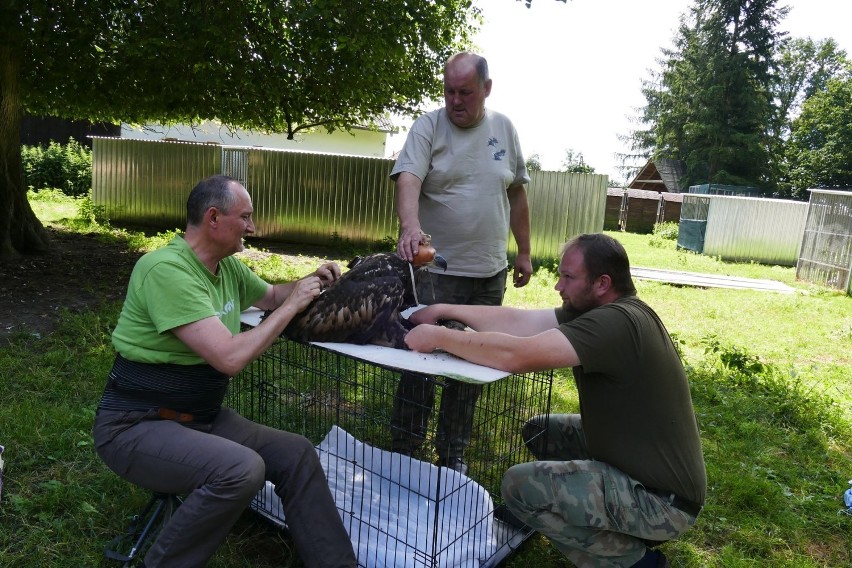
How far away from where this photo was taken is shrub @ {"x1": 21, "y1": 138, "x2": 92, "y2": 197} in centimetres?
1877

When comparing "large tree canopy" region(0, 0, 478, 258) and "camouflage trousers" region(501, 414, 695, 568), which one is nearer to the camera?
"camouflage trousers" region(501, 414, 695, 568)

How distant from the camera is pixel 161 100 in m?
9.54

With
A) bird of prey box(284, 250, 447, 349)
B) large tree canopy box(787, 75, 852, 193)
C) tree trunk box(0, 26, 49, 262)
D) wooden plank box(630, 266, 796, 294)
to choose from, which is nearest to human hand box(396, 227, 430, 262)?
bird of prey box(284, 250, 447, 349)

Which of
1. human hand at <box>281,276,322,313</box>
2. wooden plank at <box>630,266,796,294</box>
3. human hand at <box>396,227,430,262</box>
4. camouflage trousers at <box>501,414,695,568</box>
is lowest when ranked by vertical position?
wooden plank at <box>630,266,796,294</box>

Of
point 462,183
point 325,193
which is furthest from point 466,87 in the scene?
point 325,193

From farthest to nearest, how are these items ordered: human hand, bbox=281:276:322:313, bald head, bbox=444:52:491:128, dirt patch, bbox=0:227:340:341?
dirt patch, bbox=0:227:340:341 < bald head, bbox=444:52:491:128 < human hand, bbox=281:276:322:313

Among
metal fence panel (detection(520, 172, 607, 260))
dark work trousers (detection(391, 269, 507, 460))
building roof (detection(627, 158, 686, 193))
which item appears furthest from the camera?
building roof (detection(627, 158, 686, 193))

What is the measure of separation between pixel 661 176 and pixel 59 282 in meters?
33.6

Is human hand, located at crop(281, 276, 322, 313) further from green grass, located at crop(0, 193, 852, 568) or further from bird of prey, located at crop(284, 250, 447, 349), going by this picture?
green grass, located at crop(0, 193, 852, 568)

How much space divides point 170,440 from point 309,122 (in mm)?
10115

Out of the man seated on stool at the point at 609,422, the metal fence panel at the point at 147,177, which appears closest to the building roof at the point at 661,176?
the metal fence panel at the point at 147,177

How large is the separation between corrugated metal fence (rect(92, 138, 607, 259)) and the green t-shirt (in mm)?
9835

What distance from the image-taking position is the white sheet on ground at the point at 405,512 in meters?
2.68

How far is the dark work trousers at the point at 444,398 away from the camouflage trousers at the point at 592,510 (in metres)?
0.38
